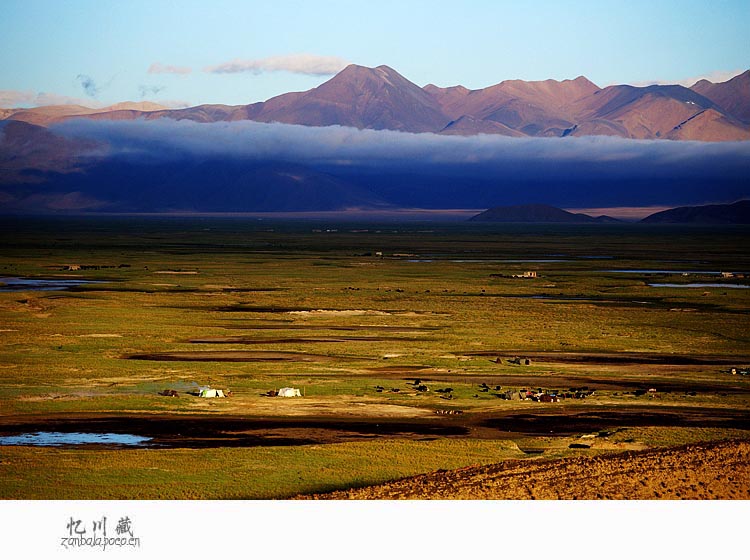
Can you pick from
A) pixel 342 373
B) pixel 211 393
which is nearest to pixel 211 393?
pixel 211 393

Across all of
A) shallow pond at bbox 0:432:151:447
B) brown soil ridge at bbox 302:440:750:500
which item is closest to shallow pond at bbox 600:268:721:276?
brown soil ridge at bbox 302:440:750:500

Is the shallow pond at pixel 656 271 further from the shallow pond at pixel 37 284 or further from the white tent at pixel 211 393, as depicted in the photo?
the white tent at pixel 211 393

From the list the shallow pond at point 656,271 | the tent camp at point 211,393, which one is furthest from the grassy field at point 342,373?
the shallow pond at point 656,271

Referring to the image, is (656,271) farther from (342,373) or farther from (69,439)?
(69,439)

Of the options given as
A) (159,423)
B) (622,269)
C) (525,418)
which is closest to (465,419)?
(525,418)

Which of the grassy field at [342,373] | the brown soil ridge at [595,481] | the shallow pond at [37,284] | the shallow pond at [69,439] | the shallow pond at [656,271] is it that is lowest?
the shallow pond at [656,271]

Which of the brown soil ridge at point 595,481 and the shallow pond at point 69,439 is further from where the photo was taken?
the shallow pond at point 69,439
